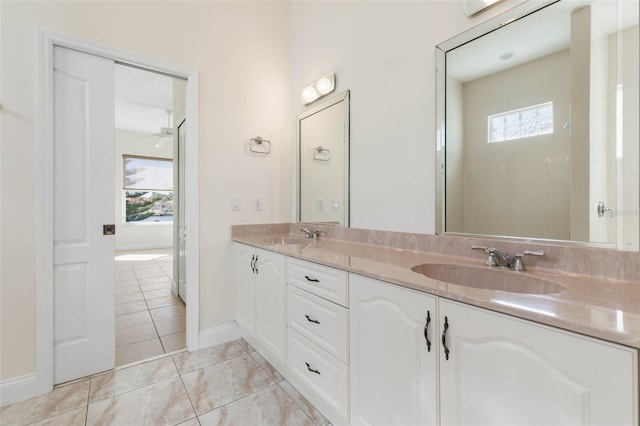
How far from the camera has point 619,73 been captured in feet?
3.44

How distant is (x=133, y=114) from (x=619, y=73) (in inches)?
257

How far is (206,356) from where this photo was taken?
2117 millimetres

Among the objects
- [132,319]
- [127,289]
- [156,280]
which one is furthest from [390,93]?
[156,280]

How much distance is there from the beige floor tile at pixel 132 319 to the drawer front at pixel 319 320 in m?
1.92

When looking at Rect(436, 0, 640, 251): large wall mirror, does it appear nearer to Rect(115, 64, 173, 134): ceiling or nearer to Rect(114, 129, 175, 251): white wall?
Rect(115, 64, 173, 134): ceiling

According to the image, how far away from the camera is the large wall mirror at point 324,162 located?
7.16ft

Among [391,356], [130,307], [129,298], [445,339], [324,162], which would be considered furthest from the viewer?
[129,298]

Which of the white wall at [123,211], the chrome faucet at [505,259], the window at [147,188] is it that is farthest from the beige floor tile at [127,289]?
the chrome faucet at [505,259]

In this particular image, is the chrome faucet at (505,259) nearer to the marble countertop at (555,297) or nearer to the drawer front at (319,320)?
the marble countertop at (555,297)

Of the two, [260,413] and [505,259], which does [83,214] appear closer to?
[260,413]

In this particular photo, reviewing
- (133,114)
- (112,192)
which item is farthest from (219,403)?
(133,114)

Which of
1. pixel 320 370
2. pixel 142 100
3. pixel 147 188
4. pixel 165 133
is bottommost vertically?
pixel 320 370

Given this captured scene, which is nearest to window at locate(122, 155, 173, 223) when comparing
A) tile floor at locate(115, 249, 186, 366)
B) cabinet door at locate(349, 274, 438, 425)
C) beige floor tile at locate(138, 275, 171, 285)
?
tile floor at locate(115, 249, 186, 366)

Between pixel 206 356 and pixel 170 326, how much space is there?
75 cm
